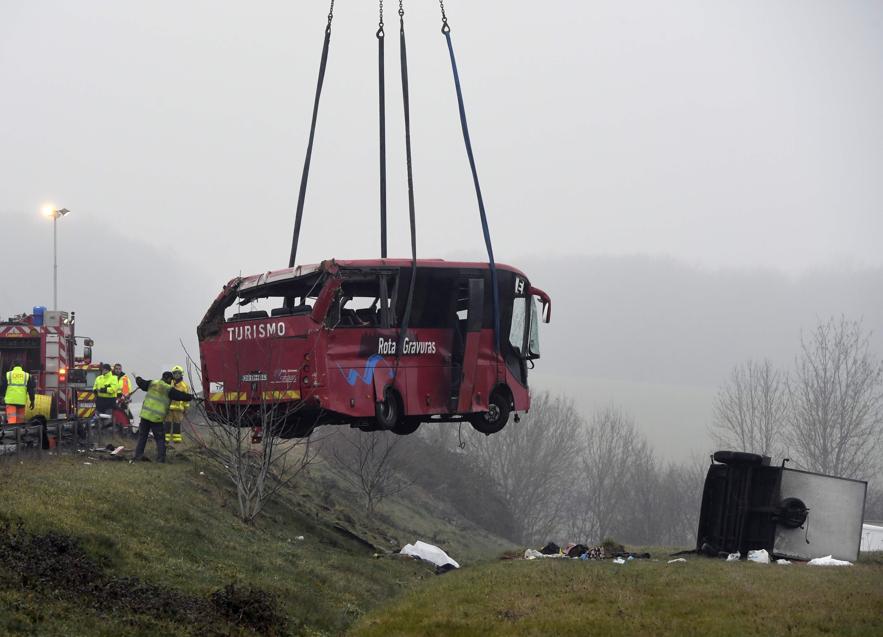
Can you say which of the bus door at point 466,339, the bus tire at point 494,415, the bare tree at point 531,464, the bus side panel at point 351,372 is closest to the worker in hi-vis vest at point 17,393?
the bus side panel at point 351,372

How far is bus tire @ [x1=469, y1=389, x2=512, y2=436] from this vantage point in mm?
21328

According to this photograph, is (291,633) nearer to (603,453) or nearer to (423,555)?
(423,555)

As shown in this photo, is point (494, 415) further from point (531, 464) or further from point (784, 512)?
point (531, 464)

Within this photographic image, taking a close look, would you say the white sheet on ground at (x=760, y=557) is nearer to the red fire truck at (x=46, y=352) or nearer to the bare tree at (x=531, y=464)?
the red fire truck at (x=46, y=352)

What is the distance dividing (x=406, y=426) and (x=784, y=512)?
8.79 m

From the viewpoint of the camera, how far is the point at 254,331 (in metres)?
19.9

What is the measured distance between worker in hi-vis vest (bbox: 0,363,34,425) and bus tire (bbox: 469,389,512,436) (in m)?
9.31

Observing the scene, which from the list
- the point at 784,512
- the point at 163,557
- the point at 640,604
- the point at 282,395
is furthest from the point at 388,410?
the point at 784,512

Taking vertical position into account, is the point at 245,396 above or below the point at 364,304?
below

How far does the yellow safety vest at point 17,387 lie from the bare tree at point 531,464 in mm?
53483

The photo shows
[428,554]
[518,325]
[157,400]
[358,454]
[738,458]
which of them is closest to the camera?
[518,325]

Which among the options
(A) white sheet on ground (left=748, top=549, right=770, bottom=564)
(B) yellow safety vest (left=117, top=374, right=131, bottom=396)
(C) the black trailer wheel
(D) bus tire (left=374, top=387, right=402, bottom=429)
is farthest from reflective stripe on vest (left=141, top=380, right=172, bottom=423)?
(A) white sheet on ground (left=748, top=549, right=770, bottom=564)

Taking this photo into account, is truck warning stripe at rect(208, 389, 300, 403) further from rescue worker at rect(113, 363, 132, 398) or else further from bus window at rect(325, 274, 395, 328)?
rescue worker at rect(113, 363, 132, 398)

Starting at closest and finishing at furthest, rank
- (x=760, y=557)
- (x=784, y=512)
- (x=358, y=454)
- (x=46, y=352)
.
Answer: (x=760, y=557) → (x=784, y=512) → (x=46, y=352) → (x=358, y=454)
